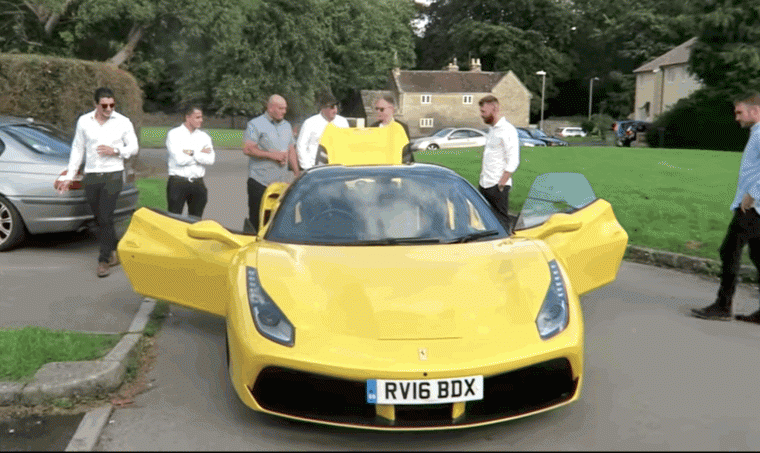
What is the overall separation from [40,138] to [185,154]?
97.5 inches

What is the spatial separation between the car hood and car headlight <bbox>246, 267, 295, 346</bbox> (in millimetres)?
36

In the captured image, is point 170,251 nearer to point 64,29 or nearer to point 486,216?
point 486,216

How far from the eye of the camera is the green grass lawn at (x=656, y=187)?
10539 mm

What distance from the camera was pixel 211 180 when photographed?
807 inches

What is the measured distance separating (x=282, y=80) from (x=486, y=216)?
59.4 meters

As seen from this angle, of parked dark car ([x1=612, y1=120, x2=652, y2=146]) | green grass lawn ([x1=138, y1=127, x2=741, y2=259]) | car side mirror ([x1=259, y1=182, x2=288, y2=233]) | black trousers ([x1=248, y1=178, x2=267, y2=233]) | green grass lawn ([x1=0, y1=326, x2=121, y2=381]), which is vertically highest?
car side mirror ([x1=259, y1=182, x2=288, y2=233])

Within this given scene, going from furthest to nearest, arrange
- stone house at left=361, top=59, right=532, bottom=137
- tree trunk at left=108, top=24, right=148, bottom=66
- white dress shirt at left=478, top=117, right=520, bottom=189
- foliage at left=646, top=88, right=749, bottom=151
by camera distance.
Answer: stone house at left=361, top=59, right=532, bottom=137 → foliage at left=646, top=88, right=749, bottom=151 → tree trunk at left=108, top=24, right=148, bottom=66 → white dress shirt at left=478, top=117, right=520, bottom=189

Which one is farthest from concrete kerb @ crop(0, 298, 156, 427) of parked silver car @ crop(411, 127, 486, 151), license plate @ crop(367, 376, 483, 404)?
parked silver car @ crop(411, 127, 486, 151)

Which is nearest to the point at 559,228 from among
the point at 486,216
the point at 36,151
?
the point at 486,216

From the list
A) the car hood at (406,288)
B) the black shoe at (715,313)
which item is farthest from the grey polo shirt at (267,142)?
the black shoe at (715,313)

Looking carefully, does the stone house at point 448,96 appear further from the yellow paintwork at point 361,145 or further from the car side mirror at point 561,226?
the car side mirror at point 561,226

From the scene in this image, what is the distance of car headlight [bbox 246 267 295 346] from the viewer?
12.8 ft

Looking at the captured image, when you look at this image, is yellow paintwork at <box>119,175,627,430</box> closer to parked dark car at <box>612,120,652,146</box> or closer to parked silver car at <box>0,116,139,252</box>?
parked silver car at <box>0,116,139,252</box>

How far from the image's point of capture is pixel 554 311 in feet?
13.7
